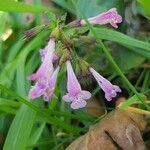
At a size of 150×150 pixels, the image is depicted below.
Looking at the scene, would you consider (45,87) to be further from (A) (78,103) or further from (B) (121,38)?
(B) (121,38)

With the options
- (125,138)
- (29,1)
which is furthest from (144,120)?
(29,1)

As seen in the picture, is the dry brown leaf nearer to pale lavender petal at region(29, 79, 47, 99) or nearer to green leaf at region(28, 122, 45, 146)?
green leaf at region(28, 122, 45, 146)

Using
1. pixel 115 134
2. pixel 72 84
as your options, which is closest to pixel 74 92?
pixel 72 84

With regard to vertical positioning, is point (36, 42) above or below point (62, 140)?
above

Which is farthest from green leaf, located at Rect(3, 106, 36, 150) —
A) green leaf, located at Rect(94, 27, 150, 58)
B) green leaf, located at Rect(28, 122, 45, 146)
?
green leaf, located at Rect(94, 27, 150, 58)

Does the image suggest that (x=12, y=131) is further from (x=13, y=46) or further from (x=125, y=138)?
(x=13, y=46)

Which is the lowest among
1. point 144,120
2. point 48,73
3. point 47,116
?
point 144,120

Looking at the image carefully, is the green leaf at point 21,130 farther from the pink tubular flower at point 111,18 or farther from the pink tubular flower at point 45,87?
the pink tubular flower at point 111,18

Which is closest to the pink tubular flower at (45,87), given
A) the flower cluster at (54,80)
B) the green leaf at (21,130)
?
the flower cluster at (54,80)

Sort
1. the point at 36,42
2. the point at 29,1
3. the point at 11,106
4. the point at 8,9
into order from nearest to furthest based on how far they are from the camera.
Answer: the point at 8,9
the point at 11,106
the point at 36,42
the point at 29,1
